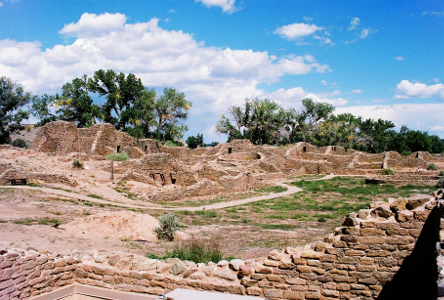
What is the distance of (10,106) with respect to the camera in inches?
1586

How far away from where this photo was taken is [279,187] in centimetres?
2920

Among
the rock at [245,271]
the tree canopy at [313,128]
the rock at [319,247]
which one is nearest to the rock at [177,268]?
the rock at [245,271]

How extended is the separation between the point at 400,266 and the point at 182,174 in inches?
835

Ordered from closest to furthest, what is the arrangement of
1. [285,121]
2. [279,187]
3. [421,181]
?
[421,181], [279,187], [285,121]

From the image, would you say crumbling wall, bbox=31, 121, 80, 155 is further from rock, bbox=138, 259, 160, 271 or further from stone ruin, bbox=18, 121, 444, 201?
rock, bbox=138, 259, 160, 271

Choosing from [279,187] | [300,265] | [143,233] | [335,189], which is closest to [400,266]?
[300,265]

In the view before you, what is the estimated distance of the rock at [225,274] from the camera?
6.40 meters

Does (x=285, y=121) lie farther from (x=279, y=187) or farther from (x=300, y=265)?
(x=300, y=265)

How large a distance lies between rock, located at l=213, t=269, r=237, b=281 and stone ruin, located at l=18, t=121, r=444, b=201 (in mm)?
15495

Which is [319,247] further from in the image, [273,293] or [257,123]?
[257,123]

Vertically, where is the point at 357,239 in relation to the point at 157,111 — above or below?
below

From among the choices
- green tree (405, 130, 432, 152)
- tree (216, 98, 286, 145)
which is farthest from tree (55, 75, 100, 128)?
green tree (405, 130, 432, 152)

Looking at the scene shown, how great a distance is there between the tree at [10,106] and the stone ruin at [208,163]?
9.08 m

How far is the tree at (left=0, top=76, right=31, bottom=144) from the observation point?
39.6 meters
